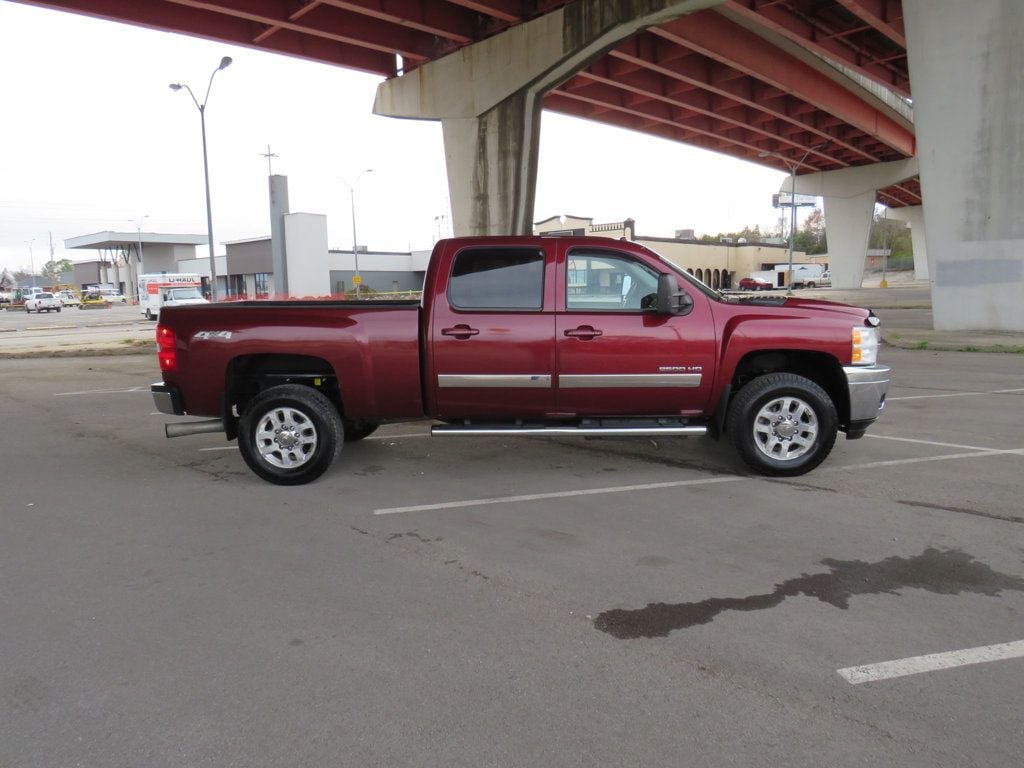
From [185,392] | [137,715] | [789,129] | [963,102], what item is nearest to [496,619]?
[137,715]

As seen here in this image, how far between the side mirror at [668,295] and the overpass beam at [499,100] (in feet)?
47.9

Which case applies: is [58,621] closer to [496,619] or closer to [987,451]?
[496,619]

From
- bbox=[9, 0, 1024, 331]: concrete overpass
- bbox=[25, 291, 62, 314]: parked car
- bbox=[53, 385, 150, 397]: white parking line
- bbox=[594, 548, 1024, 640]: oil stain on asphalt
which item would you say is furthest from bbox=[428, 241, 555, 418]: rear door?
Result: bbox=[25, 291, 62, 314]: parked car

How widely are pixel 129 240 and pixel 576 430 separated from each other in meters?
96.8

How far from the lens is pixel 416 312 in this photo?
6.05 m

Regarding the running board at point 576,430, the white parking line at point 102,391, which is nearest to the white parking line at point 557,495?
the running board at point 576,430

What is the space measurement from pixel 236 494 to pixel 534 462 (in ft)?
8.70

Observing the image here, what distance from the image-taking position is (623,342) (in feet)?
19.5

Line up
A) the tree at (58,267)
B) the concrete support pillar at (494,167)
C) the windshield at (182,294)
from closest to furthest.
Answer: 1. the concrete support pillar at (494,167)
2. the windshield at (182,294)
3. the tree at (58,267)

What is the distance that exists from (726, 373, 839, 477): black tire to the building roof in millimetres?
94127

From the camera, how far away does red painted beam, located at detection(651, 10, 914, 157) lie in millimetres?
21203

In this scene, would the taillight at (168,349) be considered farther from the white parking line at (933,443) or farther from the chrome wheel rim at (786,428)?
the white parking line at (933,443)

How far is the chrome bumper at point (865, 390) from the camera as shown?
19.5 feet

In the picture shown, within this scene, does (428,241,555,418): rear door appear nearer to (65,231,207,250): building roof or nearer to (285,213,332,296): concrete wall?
(285,213,332,296): concrete wall
